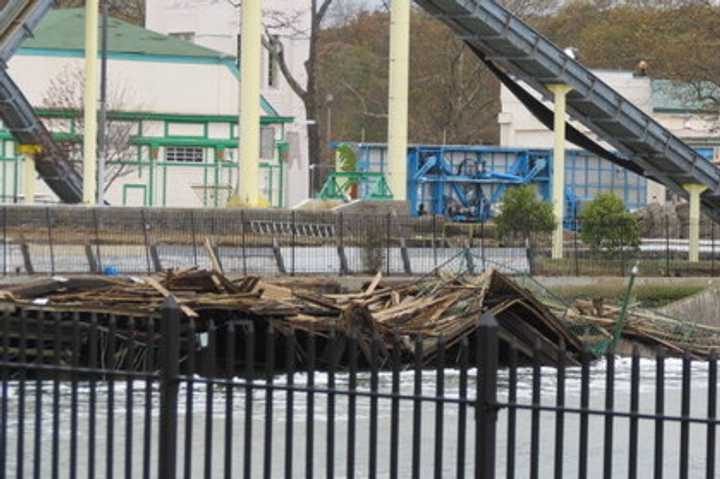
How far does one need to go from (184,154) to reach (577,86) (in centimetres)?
2407

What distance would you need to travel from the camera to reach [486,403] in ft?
26.5

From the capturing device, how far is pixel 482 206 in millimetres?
74375

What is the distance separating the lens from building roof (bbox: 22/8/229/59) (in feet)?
242

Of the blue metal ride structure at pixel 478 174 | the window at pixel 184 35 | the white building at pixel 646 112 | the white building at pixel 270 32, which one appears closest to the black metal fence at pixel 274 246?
the blue metal ride structure at pixel 478 174

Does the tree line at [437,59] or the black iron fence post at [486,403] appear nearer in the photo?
the black iron fence post at [486,403]

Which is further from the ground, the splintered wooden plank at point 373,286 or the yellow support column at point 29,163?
the yellow support column at point 29,163

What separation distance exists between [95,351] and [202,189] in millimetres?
59398

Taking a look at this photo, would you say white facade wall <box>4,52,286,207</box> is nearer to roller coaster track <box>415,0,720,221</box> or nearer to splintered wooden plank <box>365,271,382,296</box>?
roller coaster track <box>415,0,720,221</box>

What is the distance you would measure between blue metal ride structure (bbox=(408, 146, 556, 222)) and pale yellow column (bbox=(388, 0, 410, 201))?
20.5 meters

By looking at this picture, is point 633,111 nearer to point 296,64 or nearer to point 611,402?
point 296,64

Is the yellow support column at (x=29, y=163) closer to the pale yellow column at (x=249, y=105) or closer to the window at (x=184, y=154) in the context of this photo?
the pale yellow column at (x=249, y=105)

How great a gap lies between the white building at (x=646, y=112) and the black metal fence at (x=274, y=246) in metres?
35.6

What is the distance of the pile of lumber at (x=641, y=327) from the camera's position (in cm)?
3450

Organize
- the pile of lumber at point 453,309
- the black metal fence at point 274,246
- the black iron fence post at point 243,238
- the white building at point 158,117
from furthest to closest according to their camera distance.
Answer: the white building at point 158,117 → the black iron fence post at point 243,238 → the black metal fence at point 274,246 → the pile of lumber at point 453,309
